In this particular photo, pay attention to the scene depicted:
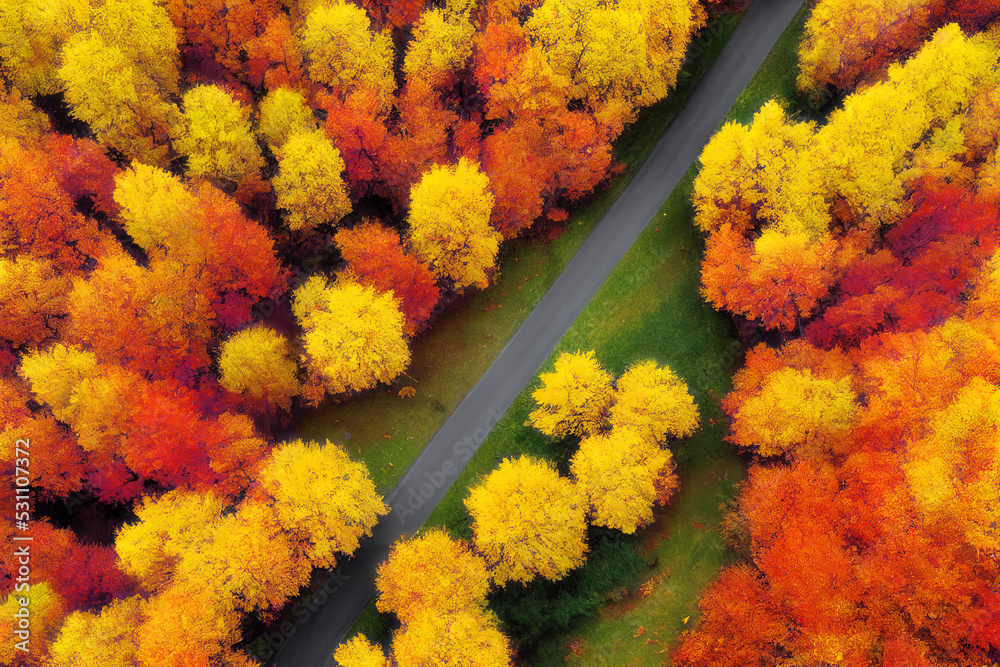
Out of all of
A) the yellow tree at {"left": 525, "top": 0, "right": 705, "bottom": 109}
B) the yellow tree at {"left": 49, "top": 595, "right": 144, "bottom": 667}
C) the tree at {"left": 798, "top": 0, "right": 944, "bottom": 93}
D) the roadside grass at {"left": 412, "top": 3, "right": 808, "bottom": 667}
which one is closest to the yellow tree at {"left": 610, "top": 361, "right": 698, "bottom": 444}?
the roadside grass at {"left": 412, "top": 3, "right": 808, "bottom": 667}

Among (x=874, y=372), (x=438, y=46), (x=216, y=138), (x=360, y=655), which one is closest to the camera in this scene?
(x=874, y=372)

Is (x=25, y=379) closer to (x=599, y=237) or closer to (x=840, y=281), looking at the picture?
(x=599, y=237)

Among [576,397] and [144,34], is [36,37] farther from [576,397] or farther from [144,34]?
[576,397]

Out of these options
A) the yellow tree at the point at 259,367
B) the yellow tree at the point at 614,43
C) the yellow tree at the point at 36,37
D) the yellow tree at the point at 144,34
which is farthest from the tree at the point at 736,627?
the yellow tree at the point at 36,37

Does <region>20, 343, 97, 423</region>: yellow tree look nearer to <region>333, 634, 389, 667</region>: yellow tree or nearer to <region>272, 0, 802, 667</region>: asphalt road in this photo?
<region>272, 0, 802, 667</region>: asphalt road

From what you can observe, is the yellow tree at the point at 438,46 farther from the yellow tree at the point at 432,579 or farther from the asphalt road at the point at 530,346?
the yellow tree at the point at 432,579

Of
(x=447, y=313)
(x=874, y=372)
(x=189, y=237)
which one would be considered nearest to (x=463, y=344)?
(x=447, y=313)

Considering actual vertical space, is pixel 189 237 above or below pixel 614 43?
below
